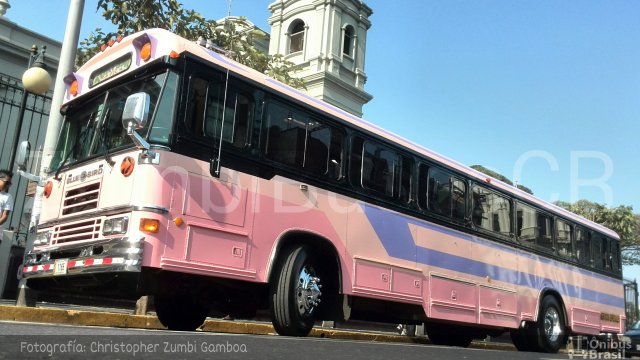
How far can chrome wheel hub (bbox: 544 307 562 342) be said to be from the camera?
37.7 ft

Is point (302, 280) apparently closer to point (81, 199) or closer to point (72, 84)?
point (81, 199)

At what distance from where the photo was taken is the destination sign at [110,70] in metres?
6.50

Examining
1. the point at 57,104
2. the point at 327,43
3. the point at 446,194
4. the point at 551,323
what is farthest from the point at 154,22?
the point at 327,43

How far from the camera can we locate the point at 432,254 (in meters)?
8.97

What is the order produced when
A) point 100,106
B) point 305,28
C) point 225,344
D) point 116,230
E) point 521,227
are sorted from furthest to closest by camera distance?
point 305,28 < point 521,227 < point 100,106 < point 116,230 < point 225,344

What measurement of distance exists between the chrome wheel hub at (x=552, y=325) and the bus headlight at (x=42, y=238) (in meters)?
9.26

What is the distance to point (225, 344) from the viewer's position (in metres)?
4.45

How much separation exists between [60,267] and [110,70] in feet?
7.65

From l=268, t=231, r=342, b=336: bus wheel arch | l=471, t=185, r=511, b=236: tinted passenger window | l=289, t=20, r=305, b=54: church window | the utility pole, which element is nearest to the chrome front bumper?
the utility pole

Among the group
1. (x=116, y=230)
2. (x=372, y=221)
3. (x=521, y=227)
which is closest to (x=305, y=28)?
(x=521, y=227)

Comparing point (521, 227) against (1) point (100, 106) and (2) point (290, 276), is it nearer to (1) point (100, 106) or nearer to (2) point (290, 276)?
(2) point (290, 276)

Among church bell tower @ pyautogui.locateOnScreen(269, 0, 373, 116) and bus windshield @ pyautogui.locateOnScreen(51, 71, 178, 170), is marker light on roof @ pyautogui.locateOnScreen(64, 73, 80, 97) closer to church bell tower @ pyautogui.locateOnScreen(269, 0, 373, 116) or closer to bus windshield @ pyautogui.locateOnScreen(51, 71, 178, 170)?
bus windshield @ pyautogui.locateOnScreen(51, 71, 178, 170)

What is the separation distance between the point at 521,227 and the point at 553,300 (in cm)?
183

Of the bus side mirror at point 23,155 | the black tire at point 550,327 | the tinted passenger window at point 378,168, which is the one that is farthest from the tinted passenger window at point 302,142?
the black tire at point 550,327
